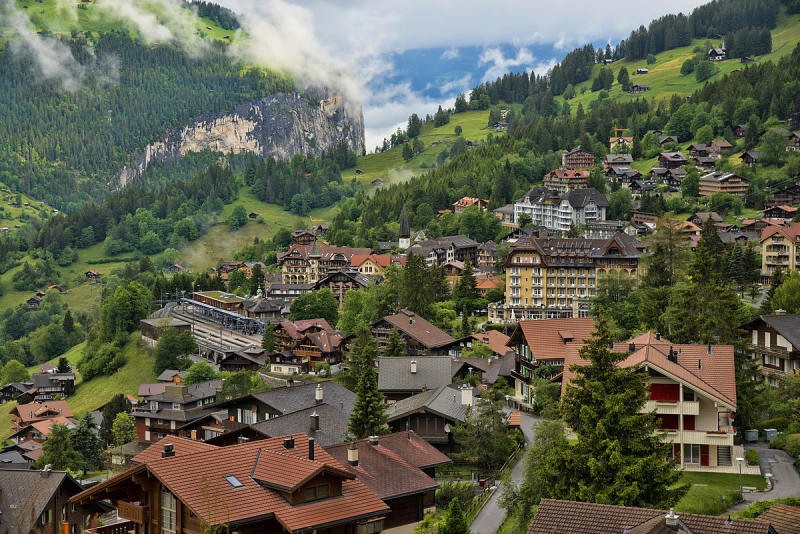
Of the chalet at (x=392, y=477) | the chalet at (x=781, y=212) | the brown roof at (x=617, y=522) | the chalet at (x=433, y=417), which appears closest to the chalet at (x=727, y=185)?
the chalet at (x=781, y=212)

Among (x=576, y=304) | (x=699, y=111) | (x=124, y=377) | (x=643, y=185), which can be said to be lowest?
(x=124, y=377)

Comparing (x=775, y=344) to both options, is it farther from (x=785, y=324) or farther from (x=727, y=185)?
(x=727, y=185)

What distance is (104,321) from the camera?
130750 mm

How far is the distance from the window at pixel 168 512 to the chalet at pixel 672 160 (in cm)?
13312

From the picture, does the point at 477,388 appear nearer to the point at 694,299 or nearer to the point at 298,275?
the point at 694,299

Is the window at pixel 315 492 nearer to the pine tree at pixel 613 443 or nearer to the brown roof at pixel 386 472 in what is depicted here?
the brown roof at pixel 386 472

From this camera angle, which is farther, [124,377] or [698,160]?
[698,160]

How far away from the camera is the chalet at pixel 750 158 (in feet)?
476

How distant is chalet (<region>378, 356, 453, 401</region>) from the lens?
63156 millimetres

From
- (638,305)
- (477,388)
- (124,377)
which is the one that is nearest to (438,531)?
(477,388)

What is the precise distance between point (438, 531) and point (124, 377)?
89824 mm

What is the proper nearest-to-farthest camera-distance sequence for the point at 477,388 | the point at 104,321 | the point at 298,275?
the point at 477,388 → the point at 104,321 → the point at 298,275

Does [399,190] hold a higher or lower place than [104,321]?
higher

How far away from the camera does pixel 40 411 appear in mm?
104750
